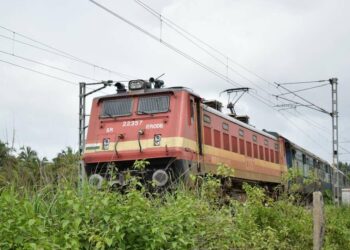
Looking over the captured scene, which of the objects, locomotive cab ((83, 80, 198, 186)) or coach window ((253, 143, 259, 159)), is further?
coach window ((253, 143, 259, 159))

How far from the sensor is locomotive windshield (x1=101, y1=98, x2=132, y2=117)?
1417cm

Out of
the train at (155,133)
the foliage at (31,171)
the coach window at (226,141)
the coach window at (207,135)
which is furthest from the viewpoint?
the coach window at (226,141)

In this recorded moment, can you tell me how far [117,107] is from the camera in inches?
566

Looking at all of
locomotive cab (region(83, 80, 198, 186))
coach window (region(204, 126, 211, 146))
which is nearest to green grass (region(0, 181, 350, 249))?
locomotive cab (region(83, 80, 198, 186))

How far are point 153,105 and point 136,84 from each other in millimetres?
834

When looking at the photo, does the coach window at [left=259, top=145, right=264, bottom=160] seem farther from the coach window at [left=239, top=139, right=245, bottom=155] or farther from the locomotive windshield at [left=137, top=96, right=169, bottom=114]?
the locomotive windshield at [left=137, top=96, right=169, bottom=114]

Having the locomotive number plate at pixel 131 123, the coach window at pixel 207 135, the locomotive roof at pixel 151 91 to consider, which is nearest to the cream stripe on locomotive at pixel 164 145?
the coach window at pixel 207 135

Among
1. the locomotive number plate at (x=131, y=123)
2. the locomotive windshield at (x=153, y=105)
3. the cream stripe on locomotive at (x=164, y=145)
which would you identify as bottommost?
the cream stripe on locomotive at (x=164, y=145)

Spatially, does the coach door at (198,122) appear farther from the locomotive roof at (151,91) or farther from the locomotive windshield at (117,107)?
the locomotive windshield at (117,107)

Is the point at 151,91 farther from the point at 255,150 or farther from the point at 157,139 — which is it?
the point at 255,150

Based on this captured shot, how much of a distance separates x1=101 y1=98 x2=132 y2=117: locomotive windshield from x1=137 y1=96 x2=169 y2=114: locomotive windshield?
337mm

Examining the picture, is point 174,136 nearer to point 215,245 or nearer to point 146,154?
point 146,154

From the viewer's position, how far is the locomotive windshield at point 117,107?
14.2 metres

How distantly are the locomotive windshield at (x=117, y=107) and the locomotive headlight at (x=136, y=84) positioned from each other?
35cm
